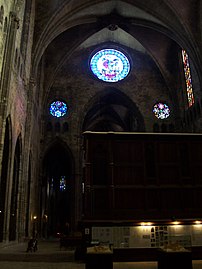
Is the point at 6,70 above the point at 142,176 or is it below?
above

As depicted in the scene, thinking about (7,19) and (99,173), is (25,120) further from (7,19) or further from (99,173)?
(99,173)

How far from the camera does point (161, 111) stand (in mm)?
30219

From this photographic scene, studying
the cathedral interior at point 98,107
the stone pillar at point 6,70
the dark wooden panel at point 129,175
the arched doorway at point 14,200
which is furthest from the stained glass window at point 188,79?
the stone pillar at point 6,70

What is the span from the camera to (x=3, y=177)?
15.6 meters

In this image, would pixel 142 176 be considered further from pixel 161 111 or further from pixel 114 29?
pixel 114 29

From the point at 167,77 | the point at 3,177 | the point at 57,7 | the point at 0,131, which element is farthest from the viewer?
the point at 167,77

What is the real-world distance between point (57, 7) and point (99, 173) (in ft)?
49.9

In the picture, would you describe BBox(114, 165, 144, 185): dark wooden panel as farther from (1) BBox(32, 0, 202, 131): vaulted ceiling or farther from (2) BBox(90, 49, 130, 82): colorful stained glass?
(2) BBox(90, 49, 130, 82): colorful stained glass

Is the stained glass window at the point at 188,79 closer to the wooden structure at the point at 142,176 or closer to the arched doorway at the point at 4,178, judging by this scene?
the wooden structure at the point at 142,176

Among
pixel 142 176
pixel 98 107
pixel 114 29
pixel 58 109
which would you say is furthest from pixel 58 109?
pixel 142 176

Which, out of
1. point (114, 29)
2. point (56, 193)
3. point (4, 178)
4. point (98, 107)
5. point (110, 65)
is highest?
point (114, 29)

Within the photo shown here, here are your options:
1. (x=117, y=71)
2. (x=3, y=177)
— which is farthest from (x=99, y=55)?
(x=3, y=177)

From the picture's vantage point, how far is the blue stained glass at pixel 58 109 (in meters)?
29.6

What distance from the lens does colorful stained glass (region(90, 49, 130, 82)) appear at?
31.2 meters
